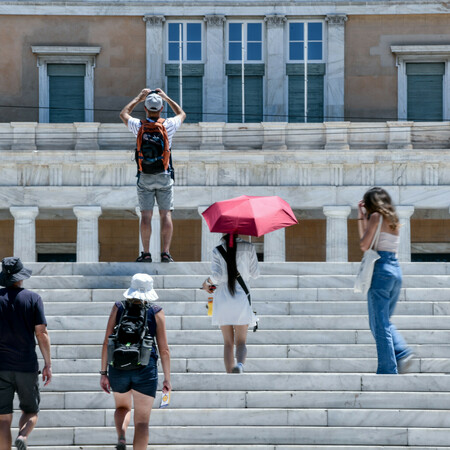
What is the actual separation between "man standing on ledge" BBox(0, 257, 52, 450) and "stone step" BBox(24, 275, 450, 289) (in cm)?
506

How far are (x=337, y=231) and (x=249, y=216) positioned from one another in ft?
59.4

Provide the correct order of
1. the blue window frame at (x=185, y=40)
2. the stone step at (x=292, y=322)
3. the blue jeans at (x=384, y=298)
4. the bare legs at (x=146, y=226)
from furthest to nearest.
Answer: the blue window frame at (x=185, y=40)
the bare legs at (x=146, y=226)
the stone step at (x=292, y=322)
the blue jeans at (x=384, y=298)

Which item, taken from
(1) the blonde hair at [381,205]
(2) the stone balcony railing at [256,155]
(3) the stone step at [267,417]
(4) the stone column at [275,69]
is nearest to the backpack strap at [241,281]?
(3) the stone step at [267,417]

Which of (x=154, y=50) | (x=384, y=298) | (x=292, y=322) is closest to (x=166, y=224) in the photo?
(x=292, y=322)

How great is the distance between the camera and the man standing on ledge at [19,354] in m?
12.3

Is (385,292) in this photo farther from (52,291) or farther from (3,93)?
(3,93)

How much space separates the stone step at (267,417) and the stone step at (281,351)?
1.50m

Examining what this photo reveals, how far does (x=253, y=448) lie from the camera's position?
12961 millimetres

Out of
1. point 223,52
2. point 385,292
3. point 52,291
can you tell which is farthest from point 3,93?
point 385,292

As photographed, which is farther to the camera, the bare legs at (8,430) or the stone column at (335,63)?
the stone column at (335,63)

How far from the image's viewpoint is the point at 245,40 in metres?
36.7

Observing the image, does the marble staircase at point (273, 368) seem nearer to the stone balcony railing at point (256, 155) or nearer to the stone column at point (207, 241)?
the stone column at point (207, 241)

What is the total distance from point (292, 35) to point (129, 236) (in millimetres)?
6919

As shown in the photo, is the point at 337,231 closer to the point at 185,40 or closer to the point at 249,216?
the point at 185,40
